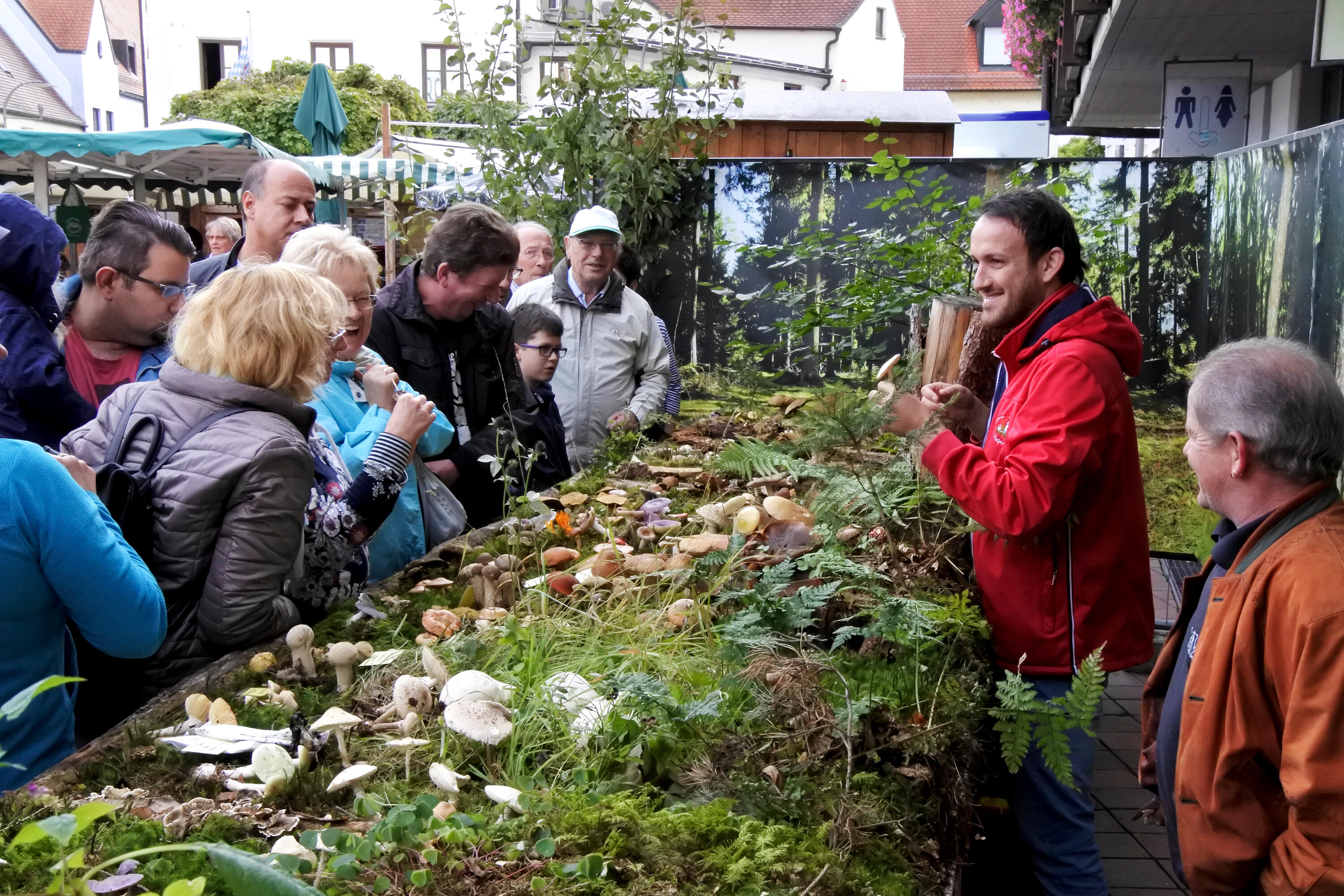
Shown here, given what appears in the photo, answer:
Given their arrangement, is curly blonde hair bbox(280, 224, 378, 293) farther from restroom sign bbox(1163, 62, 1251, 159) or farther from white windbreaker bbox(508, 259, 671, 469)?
restroom sign bbox(1163, 62, 1251, 159)

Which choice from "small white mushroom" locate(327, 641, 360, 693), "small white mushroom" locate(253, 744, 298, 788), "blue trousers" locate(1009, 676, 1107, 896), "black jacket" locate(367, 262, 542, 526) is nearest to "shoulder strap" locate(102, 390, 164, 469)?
"small white mushroom" locate(327, 641, 360, 693)

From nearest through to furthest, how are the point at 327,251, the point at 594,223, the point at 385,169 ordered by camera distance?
the point at 327,251 → the point at 594,223 → the point at 385,169

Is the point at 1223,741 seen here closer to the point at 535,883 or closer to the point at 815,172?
the point at 535,883

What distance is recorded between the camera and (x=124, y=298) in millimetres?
3607

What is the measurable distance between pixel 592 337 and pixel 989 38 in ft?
176

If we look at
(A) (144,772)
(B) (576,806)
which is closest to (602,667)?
(B) (576,806)

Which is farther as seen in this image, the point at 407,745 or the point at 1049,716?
the point at 1049,716

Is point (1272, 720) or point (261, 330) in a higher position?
point (261, 330)

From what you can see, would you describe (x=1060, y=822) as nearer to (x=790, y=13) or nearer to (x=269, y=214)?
(x=269, y=214)

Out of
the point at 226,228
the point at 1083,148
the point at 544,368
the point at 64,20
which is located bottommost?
the point at 544,368

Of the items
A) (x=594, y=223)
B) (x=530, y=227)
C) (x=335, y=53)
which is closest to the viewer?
(x=594, y=223)

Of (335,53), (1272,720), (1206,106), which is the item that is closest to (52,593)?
(1272,720)

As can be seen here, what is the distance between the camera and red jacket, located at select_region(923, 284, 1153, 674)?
2.74 m

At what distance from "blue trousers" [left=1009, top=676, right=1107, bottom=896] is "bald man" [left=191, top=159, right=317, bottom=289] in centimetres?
328
